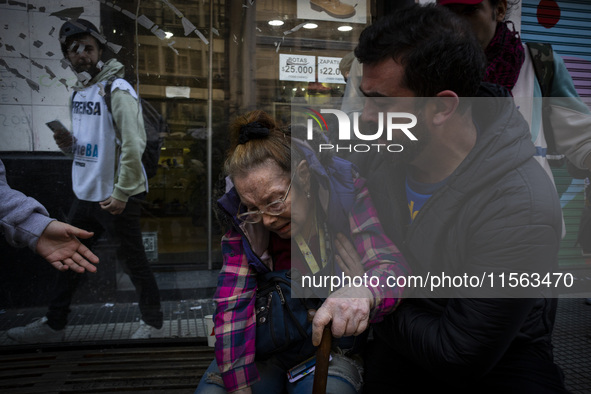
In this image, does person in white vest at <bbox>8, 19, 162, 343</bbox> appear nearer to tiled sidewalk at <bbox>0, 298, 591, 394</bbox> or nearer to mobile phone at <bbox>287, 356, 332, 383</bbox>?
tiled sidewalk at <bbox>0, 298, 591, 394</bbox>

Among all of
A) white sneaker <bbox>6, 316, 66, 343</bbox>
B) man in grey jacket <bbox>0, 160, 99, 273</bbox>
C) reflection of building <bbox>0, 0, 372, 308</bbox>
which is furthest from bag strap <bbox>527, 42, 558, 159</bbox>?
white sneaker <bbox>6, 316, 66, 343</bbox>

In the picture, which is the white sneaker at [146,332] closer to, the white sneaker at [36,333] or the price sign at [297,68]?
the white sneaker at [36,333]

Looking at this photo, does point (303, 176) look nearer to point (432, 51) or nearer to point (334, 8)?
point (432, 51)

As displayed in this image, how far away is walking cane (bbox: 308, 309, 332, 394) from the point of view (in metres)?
1.39

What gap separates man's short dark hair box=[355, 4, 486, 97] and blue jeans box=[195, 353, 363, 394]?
103 cm

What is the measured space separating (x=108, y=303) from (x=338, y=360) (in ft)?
9.39

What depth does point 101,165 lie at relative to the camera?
3.77 m

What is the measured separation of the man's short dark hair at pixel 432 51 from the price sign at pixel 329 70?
2.76 metres

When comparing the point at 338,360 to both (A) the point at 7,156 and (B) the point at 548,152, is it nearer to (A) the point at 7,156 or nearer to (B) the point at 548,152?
(B) the point at 548,152

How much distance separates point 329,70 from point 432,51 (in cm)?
291

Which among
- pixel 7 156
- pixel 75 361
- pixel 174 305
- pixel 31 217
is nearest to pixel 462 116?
pixel 31 217

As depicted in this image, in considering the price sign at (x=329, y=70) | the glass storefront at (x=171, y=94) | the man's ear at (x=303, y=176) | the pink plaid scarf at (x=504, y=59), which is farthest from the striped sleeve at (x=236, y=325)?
the price sign at (x=329, y=70)

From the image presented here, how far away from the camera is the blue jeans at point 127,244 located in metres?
3.80

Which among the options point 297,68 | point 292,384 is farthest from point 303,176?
point 297,68
